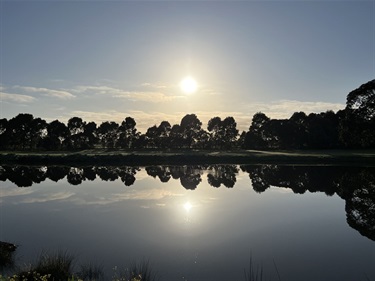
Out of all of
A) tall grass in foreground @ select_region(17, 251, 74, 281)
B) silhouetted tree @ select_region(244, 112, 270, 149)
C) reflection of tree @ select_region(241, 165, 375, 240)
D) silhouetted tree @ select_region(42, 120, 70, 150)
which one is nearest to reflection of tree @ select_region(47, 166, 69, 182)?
reflection of tree @ select_region(241, 165, 375, 240)

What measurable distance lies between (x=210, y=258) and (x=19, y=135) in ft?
461

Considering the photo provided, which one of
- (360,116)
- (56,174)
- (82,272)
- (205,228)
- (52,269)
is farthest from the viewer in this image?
(360,116)

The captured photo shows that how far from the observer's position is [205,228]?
21.8 meters

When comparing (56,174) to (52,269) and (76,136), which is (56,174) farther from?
(76,136)

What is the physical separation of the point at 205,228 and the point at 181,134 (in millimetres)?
118940

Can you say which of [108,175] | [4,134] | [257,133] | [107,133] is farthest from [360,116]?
[4,134]

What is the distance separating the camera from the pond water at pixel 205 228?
49.6ft

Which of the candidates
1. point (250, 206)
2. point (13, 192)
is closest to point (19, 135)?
point (13, 192)

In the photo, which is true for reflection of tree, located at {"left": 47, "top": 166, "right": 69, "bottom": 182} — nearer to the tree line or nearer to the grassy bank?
the grassy bank

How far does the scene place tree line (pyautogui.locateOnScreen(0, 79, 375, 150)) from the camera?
124 metres

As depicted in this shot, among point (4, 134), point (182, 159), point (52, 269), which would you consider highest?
point (4, 134)

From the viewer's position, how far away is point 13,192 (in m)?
39.1

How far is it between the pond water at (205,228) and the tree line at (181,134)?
85.2 m

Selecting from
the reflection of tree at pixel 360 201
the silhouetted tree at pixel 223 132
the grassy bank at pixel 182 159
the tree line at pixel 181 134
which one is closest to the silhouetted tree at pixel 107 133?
the tree line at pixel 181 134
